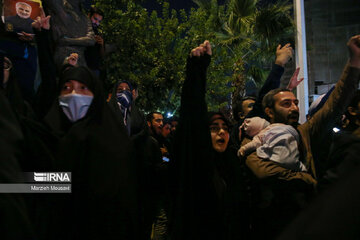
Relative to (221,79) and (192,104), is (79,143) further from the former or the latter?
(221,79)

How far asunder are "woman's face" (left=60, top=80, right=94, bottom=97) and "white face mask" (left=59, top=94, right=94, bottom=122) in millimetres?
41

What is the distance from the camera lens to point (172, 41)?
944cm

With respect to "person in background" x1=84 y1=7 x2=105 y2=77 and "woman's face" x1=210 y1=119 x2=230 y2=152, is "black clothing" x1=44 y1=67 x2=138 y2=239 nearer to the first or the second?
"woman's face" x1=210 y1=119 x2=230 y2=152

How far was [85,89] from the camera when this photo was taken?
2.27 metres

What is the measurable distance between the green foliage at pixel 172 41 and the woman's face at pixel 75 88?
5824mm

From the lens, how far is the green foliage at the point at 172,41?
27.1 ft

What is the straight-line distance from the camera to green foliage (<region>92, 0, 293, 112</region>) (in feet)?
27.1

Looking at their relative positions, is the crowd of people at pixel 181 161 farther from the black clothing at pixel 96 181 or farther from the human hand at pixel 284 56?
the human hand at pixel 284 56

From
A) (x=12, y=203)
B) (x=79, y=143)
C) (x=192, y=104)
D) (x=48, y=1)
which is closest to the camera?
(x=12, y=203)

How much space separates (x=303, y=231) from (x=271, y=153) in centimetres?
182

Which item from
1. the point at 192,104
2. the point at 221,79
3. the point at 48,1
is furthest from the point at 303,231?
the point at 221,79

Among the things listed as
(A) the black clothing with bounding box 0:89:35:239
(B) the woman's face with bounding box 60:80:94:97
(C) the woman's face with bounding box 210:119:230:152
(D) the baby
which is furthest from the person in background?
(A) the black clothing with bounding box 0:89:35:239

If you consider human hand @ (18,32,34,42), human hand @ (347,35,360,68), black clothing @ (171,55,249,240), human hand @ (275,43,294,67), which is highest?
human hand @ (18,32,34,42)

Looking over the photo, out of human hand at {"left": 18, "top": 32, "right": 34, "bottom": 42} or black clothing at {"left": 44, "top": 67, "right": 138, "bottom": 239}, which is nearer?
black clothing at {"left": 44, "top": 67, "right": 138, "bottom": 239}
